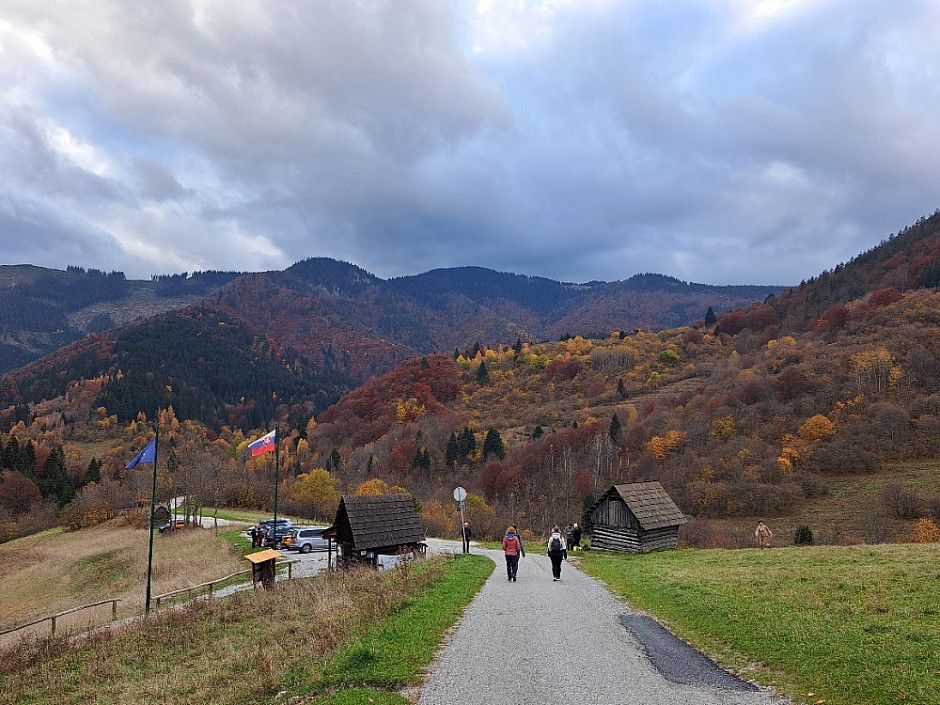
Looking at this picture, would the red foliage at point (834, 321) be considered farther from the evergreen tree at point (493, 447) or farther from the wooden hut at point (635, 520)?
the wooden hut at point (635, 520)

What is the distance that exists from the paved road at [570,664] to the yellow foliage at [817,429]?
273 ft

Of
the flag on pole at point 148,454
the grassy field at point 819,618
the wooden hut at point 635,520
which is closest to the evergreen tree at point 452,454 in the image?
the wooden hut at point 635,520

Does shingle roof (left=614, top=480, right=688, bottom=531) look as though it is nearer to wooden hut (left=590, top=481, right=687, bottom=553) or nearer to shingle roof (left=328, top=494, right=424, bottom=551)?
wooden hut (left=590, top=481, right=687, bottom=553)

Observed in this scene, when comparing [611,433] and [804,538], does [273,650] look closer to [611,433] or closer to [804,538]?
[804,538]

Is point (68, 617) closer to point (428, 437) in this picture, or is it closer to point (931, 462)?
point (931, 462)

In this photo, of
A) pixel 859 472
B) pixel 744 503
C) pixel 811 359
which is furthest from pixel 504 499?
pixel 811 359

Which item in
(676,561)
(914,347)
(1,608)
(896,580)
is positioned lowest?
(1,608)

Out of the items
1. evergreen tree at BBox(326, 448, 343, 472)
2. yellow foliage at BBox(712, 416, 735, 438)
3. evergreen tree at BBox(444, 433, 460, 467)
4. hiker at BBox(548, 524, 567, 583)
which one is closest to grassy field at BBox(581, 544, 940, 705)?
hiker at BBox(548, 524, 567, 583)

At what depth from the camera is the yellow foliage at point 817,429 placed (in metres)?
83.7

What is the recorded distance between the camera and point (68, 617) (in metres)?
30.0

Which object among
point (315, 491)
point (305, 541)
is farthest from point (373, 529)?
point (315, 491)

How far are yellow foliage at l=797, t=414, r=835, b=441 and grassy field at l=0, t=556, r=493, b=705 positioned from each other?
79.5 meters

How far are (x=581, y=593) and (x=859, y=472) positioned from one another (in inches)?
2805

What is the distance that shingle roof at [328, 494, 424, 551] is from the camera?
1078 inches
